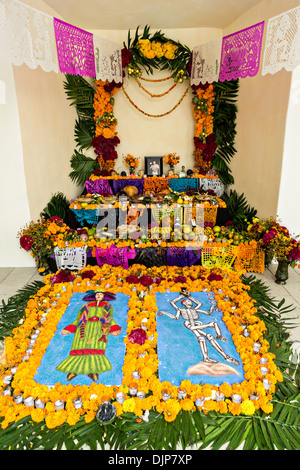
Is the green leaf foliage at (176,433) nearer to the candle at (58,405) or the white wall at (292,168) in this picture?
the candle at (58,405)

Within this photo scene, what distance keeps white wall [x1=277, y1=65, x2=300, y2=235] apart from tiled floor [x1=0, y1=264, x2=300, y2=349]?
678 millimetres

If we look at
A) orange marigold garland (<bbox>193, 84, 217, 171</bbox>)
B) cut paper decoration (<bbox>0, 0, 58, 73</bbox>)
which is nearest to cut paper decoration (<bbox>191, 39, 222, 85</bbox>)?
orange marigold garland (<bbox>193, 84, 217, 171</bbox>)

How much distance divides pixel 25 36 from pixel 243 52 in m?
2.29

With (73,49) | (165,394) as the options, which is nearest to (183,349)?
(165,394)

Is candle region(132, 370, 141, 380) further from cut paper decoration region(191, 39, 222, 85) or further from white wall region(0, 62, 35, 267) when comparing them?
cut paper decoration region(191, 39, 222, 85)

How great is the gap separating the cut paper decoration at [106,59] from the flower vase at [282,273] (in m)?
3.52

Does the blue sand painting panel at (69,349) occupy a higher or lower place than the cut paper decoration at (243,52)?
lower

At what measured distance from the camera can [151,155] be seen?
641 centimetres

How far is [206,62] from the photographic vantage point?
4.93m

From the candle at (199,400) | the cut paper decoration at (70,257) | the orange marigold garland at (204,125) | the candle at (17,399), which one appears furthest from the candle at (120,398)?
the orange marigold garland at (204,125)

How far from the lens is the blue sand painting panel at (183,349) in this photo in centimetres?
239

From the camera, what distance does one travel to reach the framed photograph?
19.9ft

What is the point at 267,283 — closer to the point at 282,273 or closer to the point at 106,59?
the point at 282,273
